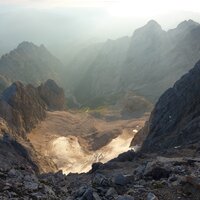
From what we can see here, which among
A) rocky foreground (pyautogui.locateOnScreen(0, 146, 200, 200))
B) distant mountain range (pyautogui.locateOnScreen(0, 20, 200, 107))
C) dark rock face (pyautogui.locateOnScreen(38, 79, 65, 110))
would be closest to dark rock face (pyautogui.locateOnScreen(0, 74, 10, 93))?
distant mountain range (pyautogui.locateOnScreen(0, 20, 200, 107))

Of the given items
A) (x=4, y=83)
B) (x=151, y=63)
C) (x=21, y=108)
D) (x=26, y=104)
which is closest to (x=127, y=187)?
(x=21, y=108)

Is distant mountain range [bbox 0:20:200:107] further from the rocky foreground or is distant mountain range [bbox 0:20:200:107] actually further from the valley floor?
the rocky foreground

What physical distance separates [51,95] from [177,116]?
227 feet

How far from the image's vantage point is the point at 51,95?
130 meters

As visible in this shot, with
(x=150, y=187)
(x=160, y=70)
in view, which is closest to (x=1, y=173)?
(x=150, y=187)

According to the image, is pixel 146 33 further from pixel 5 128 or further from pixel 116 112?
pixel 5 128

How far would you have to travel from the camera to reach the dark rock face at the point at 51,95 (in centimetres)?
12875

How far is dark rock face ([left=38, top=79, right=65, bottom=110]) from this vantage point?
128750 mm

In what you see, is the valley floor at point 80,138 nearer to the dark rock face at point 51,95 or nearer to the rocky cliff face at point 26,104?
the rocky cliff face at point 26,104

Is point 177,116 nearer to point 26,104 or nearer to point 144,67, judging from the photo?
point 26,104

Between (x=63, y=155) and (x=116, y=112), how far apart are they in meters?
49.5

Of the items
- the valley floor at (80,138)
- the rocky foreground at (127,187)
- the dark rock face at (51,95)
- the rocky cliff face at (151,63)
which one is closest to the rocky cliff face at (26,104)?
the dark rock face at (51,95)

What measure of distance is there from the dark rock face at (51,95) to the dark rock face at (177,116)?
57.8 m

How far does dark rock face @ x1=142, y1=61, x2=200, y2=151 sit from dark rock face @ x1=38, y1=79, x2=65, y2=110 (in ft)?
189
